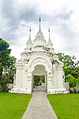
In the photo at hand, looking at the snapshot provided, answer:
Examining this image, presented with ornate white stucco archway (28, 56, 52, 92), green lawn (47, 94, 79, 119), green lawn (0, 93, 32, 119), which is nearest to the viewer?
green lawn (0, 93, 32, 119)

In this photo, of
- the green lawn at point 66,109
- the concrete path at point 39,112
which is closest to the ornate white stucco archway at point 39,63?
the green lawn at point 66,109

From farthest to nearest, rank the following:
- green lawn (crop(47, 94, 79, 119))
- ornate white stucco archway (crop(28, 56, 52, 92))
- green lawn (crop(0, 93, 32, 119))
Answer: ornate white stucco archway (crop(28, 56, 52, 92)) → green lawn (crop(47, 94, 79, 119)) → green lawn (crop(0, 93, 32, 119))

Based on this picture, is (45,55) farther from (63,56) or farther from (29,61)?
(63,56)

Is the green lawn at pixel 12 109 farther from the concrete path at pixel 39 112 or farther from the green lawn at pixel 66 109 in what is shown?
the green lawn at pixel 66 109

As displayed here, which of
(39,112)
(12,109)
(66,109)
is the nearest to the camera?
(39,112)

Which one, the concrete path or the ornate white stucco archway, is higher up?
the ornate white stucco archway

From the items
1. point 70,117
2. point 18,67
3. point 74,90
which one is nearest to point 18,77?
point 18,67

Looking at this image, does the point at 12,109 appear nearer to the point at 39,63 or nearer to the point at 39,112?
the point at 39,112

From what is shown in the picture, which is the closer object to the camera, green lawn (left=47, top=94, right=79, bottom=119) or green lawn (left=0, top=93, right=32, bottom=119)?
green lawn (left=0, top=93, right=32, bottom=119)

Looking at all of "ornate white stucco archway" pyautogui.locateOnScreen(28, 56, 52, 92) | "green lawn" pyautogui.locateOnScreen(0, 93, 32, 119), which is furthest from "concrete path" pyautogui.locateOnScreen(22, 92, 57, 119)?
"ornate white stucco archway" pyautogui.locateOnScreen(28, 56, 52, 92)

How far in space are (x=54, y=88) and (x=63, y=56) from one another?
14.3 meters

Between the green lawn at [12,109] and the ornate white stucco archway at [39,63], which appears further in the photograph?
the ornate white stucco archway at [39,63]

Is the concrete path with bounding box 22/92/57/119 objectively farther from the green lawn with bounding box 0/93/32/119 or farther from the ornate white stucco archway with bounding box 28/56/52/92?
the ornate white stucco archway with bounding box 28/56/52/92

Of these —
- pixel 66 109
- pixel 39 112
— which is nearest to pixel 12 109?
pixel 39 112
